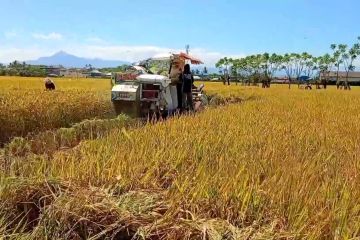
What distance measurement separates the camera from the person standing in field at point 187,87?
1303cm

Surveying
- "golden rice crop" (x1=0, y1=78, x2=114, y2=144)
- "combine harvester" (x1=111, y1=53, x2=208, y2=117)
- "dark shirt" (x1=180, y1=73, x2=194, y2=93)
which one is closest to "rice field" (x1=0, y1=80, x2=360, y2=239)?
"golden rice crop" (x1=0, y1=78, x2=114, y2=144)

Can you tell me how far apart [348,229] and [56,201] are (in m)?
1.88

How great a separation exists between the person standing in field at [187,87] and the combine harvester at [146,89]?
0.32 meters

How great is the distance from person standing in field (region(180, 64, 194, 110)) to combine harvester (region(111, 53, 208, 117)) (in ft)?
1.04

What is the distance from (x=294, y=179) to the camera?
3531mm

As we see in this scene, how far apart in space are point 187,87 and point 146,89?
1.85 m

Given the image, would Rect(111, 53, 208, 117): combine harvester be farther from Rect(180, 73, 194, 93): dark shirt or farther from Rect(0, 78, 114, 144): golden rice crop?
Rect(0, 78, 114, 144): golden rice crop

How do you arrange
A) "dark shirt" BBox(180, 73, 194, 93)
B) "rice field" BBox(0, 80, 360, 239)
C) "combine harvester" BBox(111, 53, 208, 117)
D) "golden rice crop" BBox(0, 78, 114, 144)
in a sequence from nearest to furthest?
1. "rice field" BBox(0, 80, 360, 239)
2. "golden rice crop" BBox(0, 78, 114, 144)
3. "combine harvester" BBox(111, 53, 208, 117)
4. "dark shirt" BBox(180, 73, 194, 93)

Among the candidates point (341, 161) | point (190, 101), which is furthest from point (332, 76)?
point (341, 161)

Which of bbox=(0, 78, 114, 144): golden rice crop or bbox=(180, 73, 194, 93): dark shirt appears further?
bbox=(180, 73, 194, 93): dark shirt

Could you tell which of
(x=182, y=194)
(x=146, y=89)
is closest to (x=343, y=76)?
(x=146, y=89)

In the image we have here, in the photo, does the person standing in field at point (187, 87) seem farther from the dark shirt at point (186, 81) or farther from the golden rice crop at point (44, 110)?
the golden rice crop at point (44, 110)

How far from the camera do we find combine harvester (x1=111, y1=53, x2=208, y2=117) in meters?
11.6

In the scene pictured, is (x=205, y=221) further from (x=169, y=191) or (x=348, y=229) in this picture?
(x=348, y=229)
